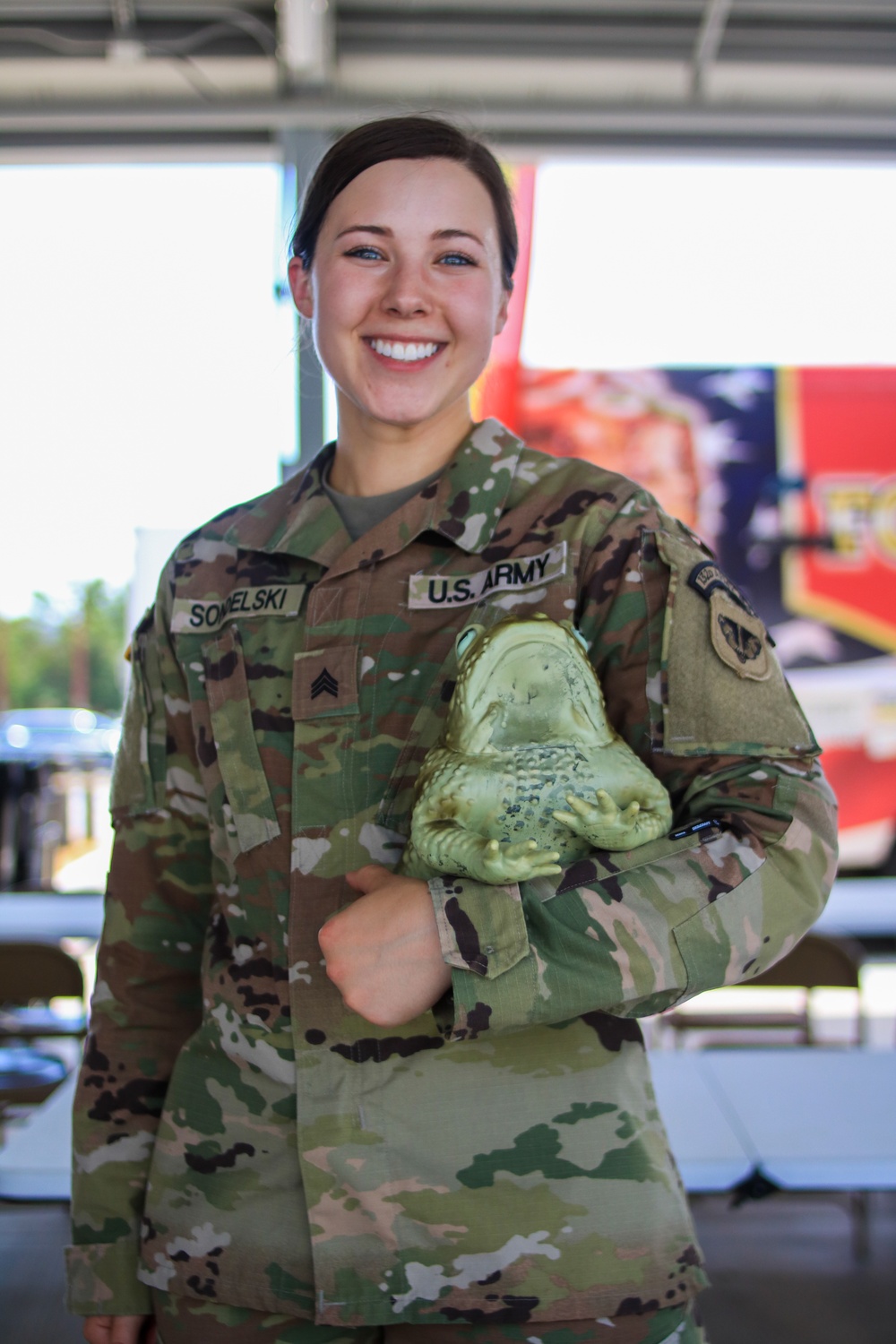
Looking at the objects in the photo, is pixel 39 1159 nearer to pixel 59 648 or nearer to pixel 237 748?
pixel 237 748

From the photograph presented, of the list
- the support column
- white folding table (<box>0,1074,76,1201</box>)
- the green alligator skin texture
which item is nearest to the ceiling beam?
the support column

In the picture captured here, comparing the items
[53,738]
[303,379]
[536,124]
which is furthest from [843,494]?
[53,738]

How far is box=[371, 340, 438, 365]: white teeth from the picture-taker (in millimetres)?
1124

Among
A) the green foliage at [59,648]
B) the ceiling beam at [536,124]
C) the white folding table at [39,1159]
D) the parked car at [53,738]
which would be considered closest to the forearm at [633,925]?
the white folding table at [39,1159]

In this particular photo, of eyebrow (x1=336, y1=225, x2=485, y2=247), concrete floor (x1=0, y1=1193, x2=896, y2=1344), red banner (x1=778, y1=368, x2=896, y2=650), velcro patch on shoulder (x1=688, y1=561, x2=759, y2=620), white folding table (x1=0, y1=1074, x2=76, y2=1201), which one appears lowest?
concrete floor (x1=0, y1=1193, x2=896, y2=1344)

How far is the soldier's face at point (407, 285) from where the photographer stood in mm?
1106

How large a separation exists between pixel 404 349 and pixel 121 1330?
109cm

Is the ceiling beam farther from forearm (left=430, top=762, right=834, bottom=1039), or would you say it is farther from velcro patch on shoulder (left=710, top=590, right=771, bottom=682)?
forearm (left=430, top=762, right=834, bottom=1039)

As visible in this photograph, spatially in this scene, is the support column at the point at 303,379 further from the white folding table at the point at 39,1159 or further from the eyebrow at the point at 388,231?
the eyebrow at the point at 388,231

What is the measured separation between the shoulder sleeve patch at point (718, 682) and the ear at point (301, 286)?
55 cm

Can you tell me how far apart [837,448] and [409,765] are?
3.79 meters

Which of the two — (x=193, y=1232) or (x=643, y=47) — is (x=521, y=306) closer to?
(x=643, y=47)

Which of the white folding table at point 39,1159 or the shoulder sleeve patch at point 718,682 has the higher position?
the shoulder sleeve patch at point 718,682

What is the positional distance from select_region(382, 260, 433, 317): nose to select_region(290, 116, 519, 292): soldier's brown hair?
135mm
